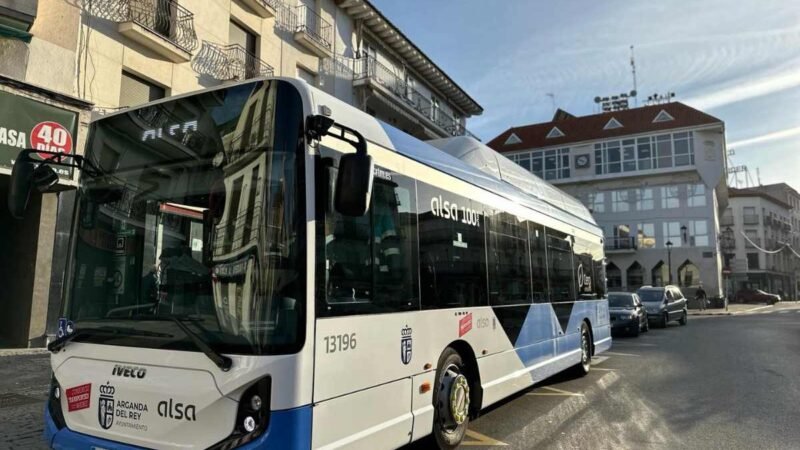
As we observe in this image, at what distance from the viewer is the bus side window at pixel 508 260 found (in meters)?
6.25

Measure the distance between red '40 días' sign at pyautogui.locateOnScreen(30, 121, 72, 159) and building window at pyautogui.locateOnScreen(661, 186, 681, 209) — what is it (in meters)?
47.5

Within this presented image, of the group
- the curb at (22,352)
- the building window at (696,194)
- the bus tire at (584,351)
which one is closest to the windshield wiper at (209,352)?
the bus tire at (584,351)

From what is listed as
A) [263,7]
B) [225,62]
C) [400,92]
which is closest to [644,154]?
[400,92]

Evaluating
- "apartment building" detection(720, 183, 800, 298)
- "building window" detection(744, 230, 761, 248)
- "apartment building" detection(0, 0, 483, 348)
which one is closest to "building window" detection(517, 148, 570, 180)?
"apartment building" detection(720, 183, 800, 298)

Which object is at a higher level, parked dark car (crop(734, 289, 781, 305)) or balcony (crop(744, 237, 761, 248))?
balcony (crop(744, 237, 761, 248))

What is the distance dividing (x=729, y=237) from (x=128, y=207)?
266 feet

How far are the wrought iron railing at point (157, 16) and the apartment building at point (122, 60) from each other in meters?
0.03

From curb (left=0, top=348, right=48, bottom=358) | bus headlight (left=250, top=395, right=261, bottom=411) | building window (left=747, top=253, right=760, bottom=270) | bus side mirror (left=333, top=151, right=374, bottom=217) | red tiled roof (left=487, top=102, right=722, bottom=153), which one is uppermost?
red tiled roof (left=487, top=102, right=722, bottom=153)

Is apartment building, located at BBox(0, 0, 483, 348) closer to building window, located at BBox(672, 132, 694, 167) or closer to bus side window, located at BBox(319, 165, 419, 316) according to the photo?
bus side window, located at BBox(319, 165, 419, 316)

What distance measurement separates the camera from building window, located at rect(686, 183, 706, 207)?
46.3m

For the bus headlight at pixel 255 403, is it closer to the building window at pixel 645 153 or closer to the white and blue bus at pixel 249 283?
the white and blue bus at pixel 249 283

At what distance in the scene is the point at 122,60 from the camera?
13.2 metres

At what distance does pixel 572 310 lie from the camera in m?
8.88

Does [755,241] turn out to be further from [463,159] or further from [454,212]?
[454,212]
